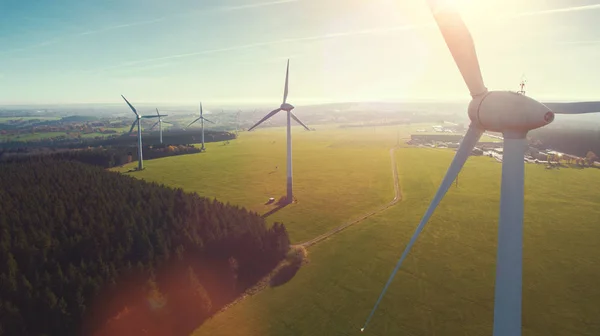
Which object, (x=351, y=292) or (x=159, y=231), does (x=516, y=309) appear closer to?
(x=351, y=292)

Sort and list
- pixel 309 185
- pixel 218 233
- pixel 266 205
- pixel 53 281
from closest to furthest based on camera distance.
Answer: pixel 53 281 < pixel 218 233 < pixel 266 205 < pixel 309 185

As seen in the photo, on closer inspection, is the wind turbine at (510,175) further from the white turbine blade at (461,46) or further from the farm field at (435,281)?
the farm field at (435,281)

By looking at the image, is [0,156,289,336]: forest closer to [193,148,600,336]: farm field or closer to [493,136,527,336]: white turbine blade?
[193,148,600,336]: farm field

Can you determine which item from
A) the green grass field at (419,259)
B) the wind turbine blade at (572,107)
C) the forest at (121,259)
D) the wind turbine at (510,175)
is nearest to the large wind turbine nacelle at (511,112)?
the wind turbine at (510,175)

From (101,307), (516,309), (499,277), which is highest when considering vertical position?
(499,277)

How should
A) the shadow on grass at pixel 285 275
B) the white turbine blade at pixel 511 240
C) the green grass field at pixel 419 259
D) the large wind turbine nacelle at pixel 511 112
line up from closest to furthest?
1. the large wind turbine nacelle at pixel 511 112
2. the white turbine blade at pixel 511 240
3. the green grass field at pixel 419 259
4. the shadow on grass at pixel 285 275

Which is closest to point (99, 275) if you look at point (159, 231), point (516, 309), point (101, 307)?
point (101, 307)
